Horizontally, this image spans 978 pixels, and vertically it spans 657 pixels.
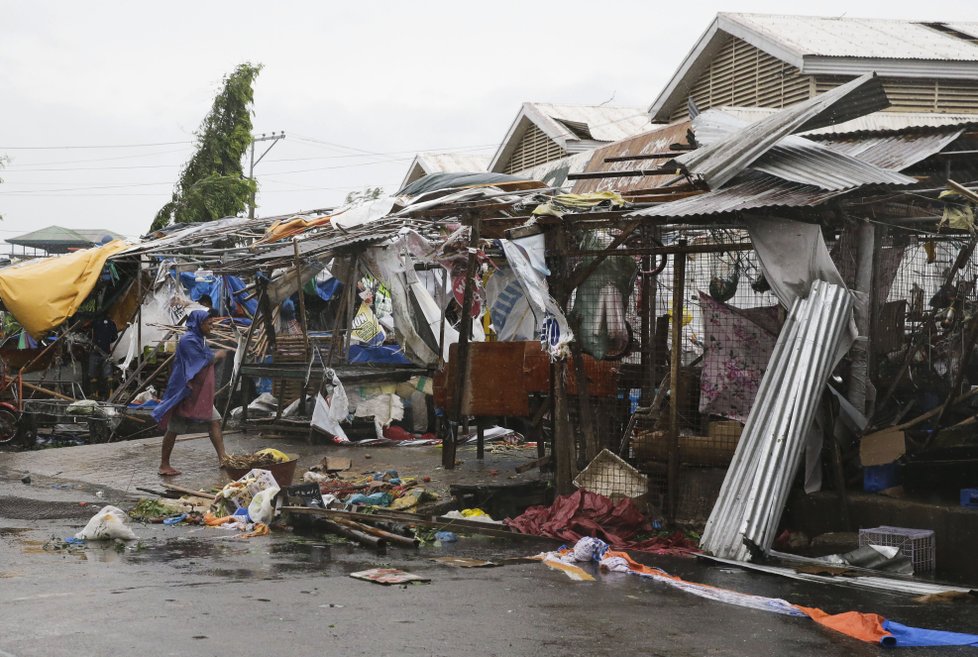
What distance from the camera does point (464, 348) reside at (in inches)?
424

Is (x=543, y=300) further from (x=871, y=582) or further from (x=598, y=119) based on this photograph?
(x=598, y=119)

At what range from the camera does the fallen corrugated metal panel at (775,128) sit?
861 centimetres

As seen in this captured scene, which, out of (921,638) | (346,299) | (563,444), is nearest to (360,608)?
(921,638)

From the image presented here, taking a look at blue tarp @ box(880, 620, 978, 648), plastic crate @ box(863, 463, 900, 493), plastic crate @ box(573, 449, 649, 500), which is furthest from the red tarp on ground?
blue tarp @ box(880, 620, 978, 648)

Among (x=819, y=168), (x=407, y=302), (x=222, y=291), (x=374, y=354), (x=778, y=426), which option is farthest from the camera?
(x=222, y=291)

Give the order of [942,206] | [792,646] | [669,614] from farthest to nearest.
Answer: [942,206]
[669,614]
[792,646]

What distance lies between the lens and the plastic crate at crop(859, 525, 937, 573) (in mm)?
7395

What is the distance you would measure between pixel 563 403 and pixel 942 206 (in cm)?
341

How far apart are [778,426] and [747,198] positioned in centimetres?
179

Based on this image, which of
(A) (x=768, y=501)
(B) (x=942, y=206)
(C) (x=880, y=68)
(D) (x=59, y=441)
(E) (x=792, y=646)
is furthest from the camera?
(C) (x=880, y=68)

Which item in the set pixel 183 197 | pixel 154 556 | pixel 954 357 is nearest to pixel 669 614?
pixel 154 556

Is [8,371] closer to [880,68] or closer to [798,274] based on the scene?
[798,274]

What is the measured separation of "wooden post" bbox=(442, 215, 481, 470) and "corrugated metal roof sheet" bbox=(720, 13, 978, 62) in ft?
38.2

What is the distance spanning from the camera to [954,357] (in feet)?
29.3
